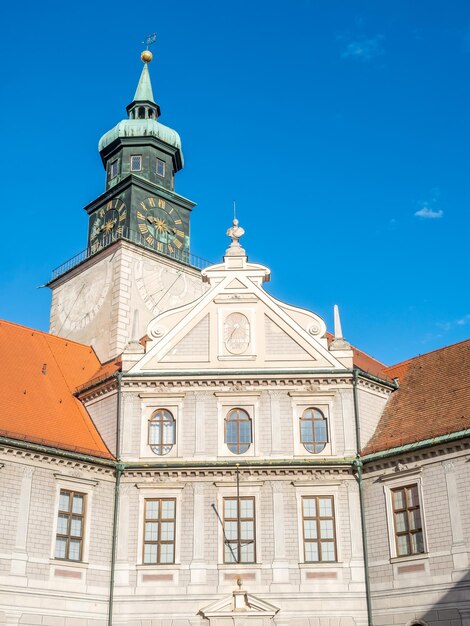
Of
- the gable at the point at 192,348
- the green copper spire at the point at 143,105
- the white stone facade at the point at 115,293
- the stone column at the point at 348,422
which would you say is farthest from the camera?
the green copper spire at the point at 143,105

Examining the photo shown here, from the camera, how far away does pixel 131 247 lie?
134ft

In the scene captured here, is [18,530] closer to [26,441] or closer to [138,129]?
[26,441]

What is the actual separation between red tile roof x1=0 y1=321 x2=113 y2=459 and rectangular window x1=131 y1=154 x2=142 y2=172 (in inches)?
472

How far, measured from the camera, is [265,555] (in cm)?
2750

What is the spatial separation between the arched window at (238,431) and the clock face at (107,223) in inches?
592

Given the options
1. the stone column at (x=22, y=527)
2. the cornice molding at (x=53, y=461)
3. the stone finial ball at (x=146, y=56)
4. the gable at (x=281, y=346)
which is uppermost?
the stone finial ball at (x=146, y=56)

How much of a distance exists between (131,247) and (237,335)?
465 inches

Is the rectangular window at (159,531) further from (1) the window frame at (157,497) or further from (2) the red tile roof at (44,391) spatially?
(2) the red tile roof at (44,391)

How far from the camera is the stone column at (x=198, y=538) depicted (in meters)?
27.2

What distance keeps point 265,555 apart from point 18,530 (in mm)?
7737

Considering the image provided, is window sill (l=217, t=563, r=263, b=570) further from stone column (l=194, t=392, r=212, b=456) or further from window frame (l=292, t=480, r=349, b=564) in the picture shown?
stone column (l=194, t=392, r=212, b=456)

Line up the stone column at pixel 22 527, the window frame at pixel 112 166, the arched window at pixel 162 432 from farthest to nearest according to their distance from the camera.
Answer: the window frame at pixel 112 166, the arched window at pixel 162 432, the stone column at pixel 22 527

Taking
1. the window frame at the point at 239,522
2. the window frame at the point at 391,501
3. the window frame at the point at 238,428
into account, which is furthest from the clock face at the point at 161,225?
the window frame at the point at 391,501

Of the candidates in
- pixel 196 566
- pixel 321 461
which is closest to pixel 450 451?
pixel 321 461
